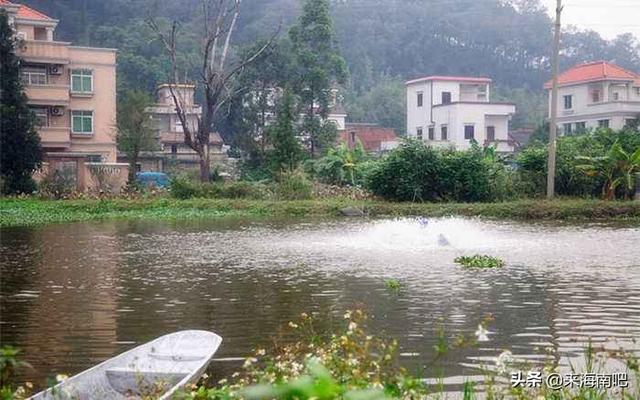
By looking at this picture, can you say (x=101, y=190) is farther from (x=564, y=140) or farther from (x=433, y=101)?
(x=433, y=101)

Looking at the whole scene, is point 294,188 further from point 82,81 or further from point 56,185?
point 82,81

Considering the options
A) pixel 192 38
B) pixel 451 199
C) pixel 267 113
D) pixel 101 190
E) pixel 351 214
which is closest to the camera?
pixel 351 214

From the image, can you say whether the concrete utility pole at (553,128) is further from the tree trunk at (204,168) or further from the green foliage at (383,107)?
the green foliage at (383,107)

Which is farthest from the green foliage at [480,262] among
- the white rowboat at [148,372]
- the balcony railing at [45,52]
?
the balcony railing at [45,52]

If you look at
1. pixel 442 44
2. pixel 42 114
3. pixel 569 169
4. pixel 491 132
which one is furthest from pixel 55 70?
pixel 442 44

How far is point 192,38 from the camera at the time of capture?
204 feet

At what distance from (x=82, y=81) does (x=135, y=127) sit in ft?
17.1

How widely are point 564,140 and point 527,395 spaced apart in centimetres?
3211

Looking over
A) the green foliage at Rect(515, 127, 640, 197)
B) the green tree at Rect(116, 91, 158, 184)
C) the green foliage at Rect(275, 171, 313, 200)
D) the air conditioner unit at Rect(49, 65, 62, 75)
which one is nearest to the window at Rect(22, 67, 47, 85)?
the air conditioner unit at Rect(49, 65, 62, 75)

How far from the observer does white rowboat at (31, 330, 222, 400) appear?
571 cm

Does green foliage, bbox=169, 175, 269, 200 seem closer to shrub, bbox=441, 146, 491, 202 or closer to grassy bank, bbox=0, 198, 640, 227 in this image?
grassy bank, bbox=0, 198, 640, 227

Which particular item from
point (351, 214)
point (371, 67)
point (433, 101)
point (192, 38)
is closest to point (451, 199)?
point (351, 214)

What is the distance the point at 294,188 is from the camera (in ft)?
113

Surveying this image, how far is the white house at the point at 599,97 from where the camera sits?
5234 cm
